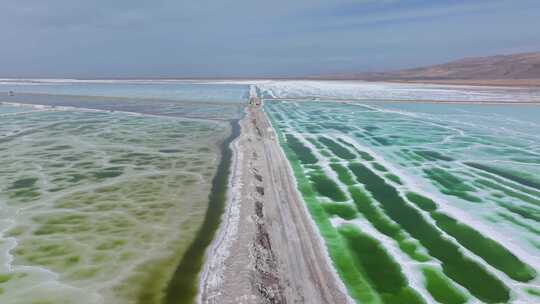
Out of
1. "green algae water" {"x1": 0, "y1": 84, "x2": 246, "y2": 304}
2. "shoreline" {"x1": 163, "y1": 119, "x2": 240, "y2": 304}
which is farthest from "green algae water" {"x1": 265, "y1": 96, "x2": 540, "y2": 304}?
"green algae water" {"x1": 0, "y1": 84, "x2": 246, "y2": 304}

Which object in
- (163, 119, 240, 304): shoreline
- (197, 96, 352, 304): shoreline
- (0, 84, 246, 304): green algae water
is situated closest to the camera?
(197, 96, 352, 304): shoreline

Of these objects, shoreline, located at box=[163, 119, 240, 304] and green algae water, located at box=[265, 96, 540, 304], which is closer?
shoreline, located at box=[163, 119, 240, 304]

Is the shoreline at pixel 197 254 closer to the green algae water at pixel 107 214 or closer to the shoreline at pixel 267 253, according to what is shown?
the green algae water at pixel 107 214

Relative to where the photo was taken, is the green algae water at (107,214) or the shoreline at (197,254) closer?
the shoreline at (197,254)

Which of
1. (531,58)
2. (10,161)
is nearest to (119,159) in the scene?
(10,161)

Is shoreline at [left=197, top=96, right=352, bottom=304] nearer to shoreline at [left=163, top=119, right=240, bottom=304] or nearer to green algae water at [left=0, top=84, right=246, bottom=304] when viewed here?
shoreline at [left=163, top=119, right=240, bottom=304]

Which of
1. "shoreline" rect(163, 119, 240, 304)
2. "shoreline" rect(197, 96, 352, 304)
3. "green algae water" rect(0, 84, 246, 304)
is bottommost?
"green algae water" rect(0, 84, 246, 304)

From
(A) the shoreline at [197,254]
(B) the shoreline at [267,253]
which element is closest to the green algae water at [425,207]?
(B) the shoreline at [267,253]

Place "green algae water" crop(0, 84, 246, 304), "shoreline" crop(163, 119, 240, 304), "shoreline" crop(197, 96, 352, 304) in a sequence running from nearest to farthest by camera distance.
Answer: "shoreline" crop(197, 96, 352, 304) < "shoreline" crop(163, 119, 240, 304) < "green algae water" crop(0, 84, 246, 304)
